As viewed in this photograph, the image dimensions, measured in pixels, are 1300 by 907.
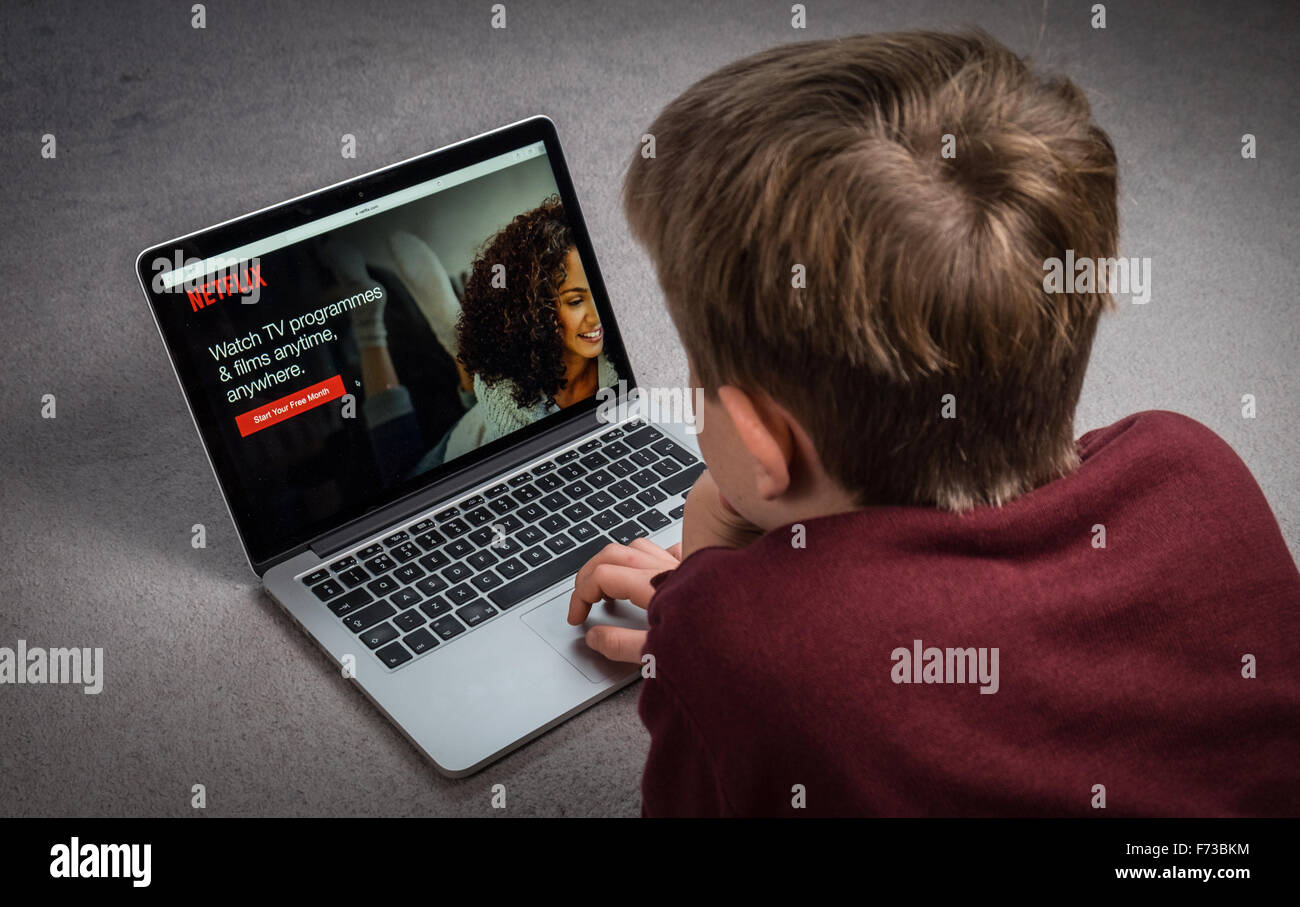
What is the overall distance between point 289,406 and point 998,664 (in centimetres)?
52

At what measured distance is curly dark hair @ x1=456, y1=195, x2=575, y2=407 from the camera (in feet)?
2.95

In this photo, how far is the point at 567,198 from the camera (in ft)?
3.06

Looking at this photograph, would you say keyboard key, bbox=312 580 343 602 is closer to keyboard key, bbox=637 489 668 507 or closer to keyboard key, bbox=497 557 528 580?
keyboard key, bbox=497 557 528 580

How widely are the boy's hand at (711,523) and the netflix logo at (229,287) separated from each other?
0.33 m

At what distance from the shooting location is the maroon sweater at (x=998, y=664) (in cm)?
51

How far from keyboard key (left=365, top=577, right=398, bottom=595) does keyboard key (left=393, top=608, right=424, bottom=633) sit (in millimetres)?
26

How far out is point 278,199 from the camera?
1.22 m

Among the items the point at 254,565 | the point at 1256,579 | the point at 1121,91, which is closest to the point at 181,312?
the point at 254,565

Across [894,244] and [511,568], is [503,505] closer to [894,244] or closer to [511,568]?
[511,568]

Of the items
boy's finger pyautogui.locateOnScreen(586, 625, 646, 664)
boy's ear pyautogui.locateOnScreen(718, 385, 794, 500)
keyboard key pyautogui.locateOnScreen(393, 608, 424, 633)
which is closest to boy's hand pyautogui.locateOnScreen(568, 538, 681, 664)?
boy's finger pyautogui.locateOnScreen(586, 625, 646, 664)

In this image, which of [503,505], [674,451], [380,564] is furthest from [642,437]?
[380,564]

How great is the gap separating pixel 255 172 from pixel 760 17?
650mm

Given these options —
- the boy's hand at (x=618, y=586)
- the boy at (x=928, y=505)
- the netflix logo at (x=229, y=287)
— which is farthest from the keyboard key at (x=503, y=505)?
the boy at (x=928, y=505)

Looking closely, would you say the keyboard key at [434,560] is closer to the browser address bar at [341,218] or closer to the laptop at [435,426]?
the laptop at [435,426]
